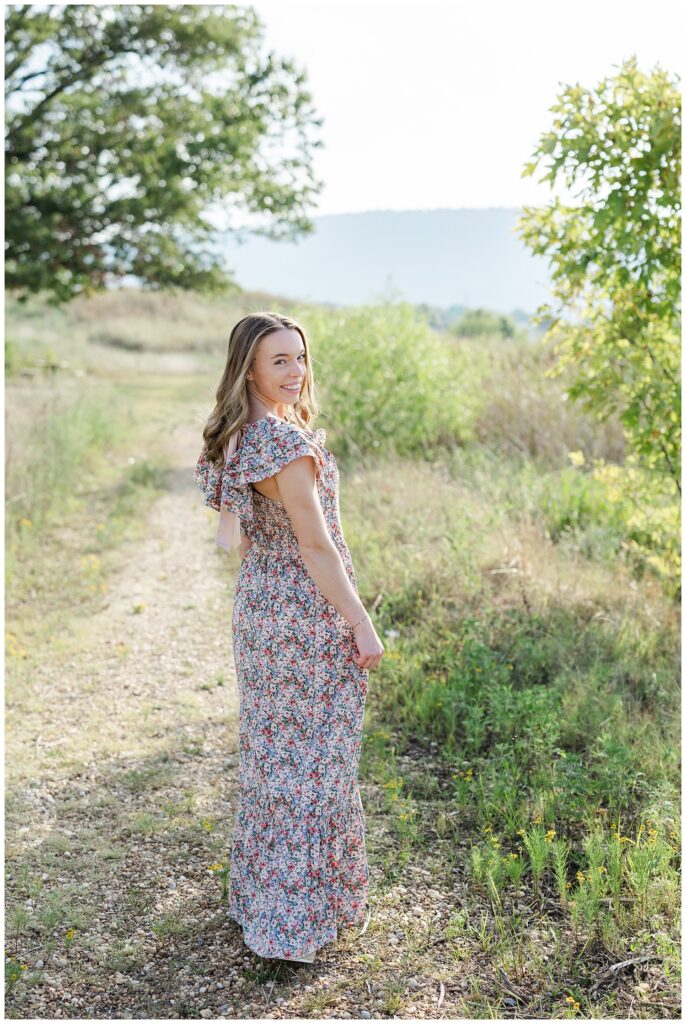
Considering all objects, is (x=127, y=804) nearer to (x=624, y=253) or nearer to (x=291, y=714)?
(x=291, y=714)

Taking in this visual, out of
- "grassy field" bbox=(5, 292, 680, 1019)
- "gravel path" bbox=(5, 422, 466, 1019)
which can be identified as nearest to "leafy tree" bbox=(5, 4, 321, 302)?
"grassy field" bbox=(5, 292, 680, 1019)

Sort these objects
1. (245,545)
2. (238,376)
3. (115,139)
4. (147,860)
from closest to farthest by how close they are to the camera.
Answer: (238,376)
(245,545)
(147,860)
(115,139)

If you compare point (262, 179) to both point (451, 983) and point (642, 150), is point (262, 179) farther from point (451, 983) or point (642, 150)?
point (451, 983)

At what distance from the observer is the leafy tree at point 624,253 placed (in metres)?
4.92

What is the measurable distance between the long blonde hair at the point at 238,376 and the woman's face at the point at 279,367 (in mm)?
23

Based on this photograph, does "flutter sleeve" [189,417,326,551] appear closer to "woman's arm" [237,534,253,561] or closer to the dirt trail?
"woman's arm" [237,534,253,561]

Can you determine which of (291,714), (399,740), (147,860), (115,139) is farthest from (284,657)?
(115,139)

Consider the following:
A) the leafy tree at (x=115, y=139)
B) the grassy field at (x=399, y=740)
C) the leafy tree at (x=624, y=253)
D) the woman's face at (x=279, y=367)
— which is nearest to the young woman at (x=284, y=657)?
the woman's face at (x=279, y=367)

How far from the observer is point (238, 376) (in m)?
2.78

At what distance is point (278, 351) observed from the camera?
2.77 meters

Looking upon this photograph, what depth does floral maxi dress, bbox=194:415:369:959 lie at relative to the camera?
111 inches

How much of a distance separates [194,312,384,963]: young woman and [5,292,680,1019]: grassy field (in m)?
0.29

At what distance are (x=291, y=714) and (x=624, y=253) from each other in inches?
137

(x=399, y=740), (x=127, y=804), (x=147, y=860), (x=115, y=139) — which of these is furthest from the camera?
(x=115, y=139)
